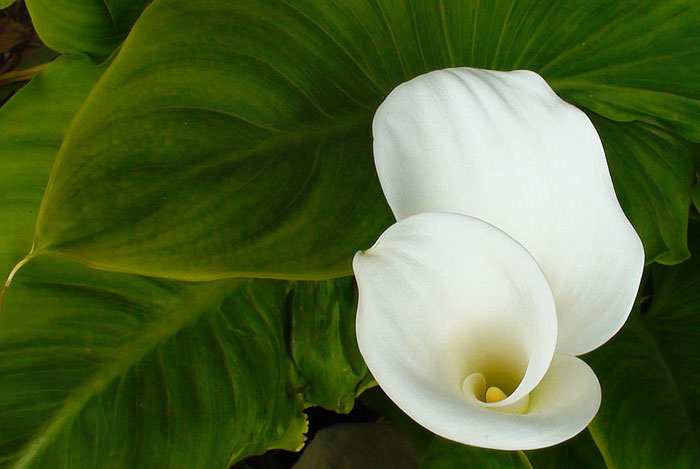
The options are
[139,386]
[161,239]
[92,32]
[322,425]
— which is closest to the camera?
[161,239]

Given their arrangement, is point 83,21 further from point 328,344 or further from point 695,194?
point 695,194

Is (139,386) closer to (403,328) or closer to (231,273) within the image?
(231,273)

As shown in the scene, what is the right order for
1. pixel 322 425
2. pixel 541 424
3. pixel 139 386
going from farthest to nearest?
pixel 322 425, pixel 139 386, pixel 541 424

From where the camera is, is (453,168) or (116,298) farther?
(116,298)

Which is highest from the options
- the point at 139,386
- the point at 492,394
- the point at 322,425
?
the point at 492,394

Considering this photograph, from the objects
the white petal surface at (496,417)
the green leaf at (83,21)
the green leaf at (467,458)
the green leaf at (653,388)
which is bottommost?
the green leaf at (467,458)

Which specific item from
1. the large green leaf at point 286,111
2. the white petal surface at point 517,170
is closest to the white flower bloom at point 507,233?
the white petal surface at point 517,170

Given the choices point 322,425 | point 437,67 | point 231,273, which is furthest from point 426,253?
point 322,425

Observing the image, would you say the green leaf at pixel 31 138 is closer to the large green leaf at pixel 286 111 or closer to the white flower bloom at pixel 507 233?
the large green leaf at pixel 286 111
